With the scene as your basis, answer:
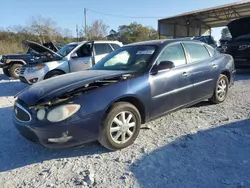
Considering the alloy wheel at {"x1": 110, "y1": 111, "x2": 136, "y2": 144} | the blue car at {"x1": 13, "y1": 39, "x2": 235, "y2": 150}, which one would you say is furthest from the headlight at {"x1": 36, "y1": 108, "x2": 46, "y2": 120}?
the alloy wheel at {"x1": 110, "y1": 111, "x2": 136, "y2": 144}

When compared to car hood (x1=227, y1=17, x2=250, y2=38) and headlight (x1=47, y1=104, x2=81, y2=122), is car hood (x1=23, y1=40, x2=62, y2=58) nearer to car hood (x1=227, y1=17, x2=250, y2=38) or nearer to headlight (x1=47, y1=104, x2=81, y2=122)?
headlight (x1=47, y1=104, x2=81, y2=122)

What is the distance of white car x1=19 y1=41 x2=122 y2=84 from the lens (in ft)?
25.0

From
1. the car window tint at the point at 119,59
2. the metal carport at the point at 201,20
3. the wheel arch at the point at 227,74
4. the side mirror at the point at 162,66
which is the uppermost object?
the metal carport at the point at 201,20

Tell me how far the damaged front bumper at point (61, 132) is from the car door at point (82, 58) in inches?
204

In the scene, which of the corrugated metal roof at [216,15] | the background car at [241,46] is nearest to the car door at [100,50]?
the background car at [241,46]

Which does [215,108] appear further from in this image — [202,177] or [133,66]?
[202,177]

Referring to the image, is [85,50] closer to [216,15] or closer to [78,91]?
[78,91]

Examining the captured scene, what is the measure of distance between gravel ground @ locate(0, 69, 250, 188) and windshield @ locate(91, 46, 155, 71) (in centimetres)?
110

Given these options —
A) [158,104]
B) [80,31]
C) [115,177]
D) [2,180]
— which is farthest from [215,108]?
[80,31]

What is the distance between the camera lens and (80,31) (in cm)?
4438

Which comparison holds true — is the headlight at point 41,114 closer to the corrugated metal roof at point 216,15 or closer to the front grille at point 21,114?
the front grille at point 21,114

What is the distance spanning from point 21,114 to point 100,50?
19.6 feet

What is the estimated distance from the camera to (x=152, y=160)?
10.3ft

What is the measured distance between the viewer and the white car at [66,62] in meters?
7.62
